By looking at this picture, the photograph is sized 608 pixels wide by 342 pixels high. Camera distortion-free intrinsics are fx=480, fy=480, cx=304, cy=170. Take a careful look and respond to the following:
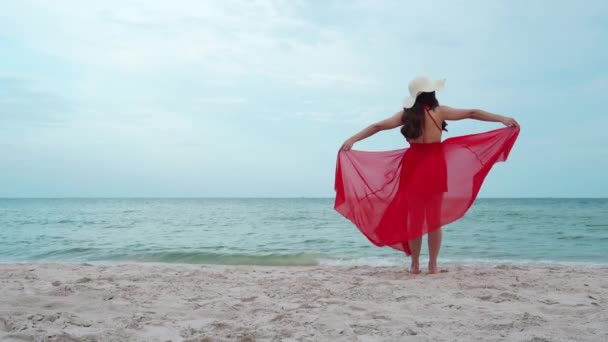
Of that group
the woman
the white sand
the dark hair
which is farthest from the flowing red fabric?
the white sand

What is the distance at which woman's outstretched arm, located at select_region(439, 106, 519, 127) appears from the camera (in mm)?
5047

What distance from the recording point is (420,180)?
5215 mm

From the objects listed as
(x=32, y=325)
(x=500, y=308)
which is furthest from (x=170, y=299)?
(x=500, y=308)

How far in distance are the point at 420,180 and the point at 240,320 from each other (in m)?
2.61

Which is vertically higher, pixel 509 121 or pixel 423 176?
pixel 509 121

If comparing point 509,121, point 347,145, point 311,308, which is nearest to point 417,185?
point 347,145

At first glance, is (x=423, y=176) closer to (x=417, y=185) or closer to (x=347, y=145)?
(x=417, y=185)

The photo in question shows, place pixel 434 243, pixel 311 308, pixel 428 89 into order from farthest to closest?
pixel 434 243 < pixel 428 89 < pixel 311 308

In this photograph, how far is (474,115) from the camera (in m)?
5.07

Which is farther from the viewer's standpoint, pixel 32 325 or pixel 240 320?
pixel 240 320

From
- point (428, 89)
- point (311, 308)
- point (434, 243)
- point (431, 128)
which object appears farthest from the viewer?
point (434, 243)

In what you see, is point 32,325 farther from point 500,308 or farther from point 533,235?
point 533,235

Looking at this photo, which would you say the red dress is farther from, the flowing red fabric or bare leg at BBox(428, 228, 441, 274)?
bare leg at BBox(428, 228, 441, 274)

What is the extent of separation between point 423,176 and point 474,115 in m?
0.83
